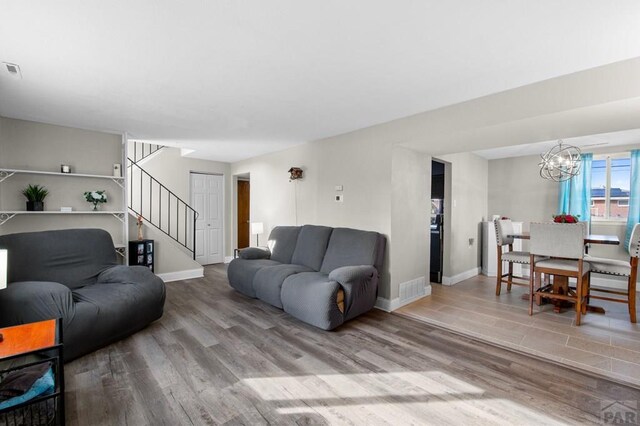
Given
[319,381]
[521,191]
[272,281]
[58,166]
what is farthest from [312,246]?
[521,191]

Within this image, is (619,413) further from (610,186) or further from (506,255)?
(610,186)

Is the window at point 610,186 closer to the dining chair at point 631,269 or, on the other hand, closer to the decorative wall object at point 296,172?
the dining chair at point 631,269

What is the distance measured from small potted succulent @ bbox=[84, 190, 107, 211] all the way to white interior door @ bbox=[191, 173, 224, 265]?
217 centimetres

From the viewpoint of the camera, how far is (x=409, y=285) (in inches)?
155

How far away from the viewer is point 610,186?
500cm

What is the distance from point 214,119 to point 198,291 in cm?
262

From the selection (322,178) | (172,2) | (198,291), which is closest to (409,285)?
(322,178)

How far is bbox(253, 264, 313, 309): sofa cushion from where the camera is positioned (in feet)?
11.6

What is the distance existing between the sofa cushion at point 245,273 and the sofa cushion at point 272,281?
13 cm

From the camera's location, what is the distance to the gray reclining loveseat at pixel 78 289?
237cm

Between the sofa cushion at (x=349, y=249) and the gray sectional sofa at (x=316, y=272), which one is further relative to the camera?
the sofa cushion at (x=349, y=249)

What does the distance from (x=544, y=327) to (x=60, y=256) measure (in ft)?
17.6

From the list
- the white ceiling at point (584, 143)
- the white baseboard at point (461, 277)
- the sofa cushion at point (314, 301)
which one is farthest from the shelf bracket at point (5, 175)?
the white ceiling at point (584, 143)

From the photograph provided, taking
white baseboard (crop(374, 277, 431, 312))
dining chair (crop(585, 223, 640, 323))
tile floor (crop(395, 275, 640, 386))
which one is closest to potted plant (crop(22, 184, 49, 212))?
white baseboard (crop(374, 277, 431, 312))
